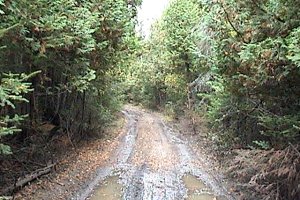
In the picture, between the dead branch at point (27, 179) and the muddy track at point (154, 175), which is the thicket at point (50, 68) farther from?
the muddy track at point (154, 175)

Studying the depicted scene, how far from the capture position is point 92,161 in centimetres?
1470

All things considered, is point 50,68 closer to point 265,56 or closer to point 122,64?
point 122,64

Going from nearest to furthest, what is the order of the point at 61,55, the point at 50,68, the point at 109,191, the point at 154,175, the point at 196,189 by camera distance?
the point at 61,55 → the point at 109,191 → the point at 196,189 → the point at 50,68 → the point at 154,175

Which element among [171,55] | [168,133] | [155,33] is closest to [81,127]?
[168,133]

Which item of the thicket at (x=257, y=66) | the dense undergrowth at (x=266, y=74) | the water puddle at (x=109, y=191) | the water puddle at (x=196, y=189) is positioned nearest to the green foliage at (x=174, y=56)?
the thicket at (x=257, y=66)

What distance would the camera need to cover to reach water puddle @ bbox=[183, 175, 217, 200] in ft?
34.7

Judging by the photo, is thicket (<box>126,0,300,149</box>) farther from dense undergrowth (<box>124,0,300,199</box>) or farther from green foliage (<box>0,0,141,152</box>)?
green foliage (<box>0,0,141,152</box>)

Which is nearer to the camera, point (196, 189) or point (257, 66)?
point (257, 66)

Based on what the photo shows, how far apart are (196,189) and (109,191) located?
2.69 meters

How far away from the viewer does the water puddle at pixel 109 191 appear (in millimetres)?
9992

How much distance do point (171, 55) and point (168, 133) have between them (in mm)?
6616

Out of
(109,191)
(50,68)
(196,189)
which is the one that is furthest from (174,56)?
(109,191)

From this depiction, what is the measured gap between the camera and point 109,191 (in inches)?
418

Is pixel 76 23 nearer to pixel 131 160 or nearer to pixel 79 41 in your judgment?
pixel 79 41
